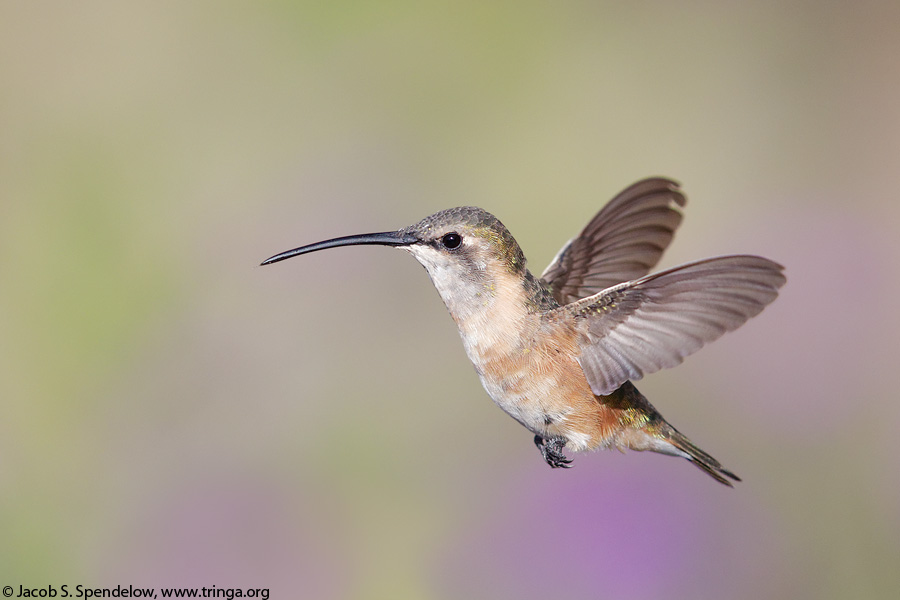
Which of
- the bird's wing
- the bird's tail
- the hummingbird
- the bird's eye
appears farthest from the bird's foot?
the bird's eye

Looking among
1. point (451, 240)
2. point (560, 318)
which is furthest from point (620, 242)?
point (451, 240)

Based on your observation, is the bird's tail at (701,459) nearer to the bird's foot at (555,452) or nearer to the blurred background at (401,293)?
the bird's foot at (555,452)

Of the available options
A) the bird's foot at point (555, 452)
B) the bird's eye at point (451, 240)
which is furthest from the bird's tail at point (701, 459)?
the bird's eye at point (451, 240)

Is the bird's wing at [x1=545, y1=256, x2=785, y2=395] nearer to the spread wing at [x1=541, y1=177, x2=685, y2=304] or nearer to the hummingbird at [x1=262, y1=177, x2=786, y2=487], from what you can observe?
the hummingbird at [x1=262, y1=177, x2=786, y2=487]

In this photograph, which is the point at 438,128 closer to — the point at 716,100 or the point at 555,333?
the point at 716,100

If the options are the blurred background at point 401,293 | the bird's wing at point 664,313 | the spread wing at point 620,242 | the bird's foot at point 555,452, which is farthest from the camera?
the blurred background at point 401,293

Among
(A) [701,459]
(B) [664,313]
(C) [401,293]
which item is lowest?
(A) [701,459]

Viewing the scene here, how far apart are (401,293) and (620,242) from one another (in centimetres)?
180

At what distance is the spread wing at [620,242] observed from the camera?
1.39 meters

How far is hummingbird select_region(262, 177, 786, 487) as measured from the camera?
1.05 meters

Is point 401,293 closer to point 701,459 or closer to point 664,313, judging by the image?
point 701,459

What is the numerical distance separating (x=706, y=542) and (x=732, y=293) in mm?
987

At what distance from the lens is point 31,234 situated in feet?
10.3

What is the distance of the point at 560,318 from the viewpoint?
1189 millimetres
